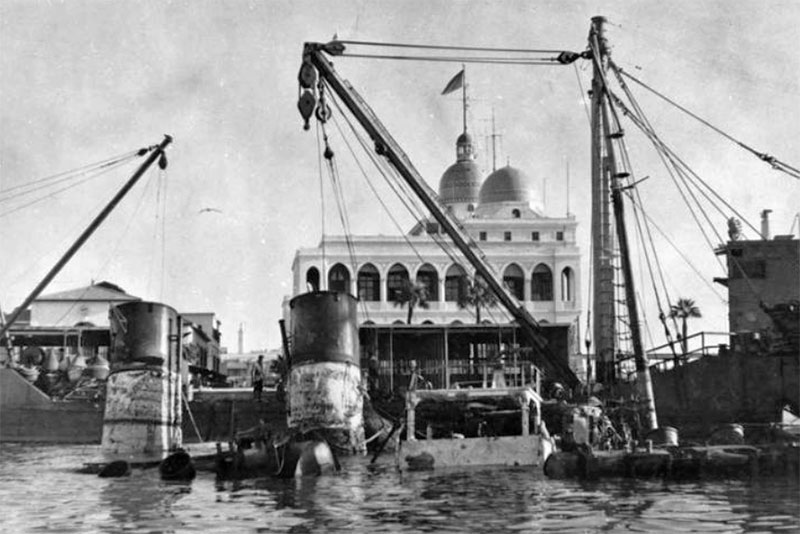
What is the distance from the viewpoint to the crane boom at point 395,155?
40.7 meters

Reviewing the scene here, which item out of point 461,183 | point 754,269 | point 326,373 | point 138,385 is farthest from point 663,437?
point 461,183

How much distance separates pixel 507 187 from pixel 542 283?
16.8m

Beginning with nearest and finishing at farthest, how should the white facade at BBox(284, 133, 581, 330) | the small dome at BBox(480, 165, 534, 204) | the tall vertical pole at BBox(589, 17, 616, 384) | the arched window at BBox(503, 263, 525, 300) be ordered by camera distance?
the tall vertical pole at BBox(589, 17, 616, 384), the white facade at BBox(284, 133, 581, 330), the arched window at BBox(503, 263, 525, 300), the small dome at BBox(480, 165, 534, 204)

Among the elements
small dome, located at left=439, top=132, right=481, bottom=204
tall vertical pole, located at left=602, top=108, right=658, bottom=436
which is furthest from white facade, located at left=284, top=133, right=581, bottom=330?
tall vertical pole, located at left=602, top=108, right=658, bottom=436

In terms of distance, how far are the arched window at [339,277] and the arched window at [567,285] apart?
875 inches

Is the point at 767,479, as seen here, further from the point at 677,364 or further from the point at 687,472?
the point at 677,364

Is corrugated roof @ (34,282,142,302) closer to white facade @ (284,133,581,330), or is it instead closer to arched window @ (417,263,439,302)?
white facade @ (284,133,581,330)

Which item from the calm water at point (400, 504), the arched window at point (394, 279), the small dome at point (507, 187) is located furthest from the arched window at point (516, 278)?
the calm water at point (400, 504)

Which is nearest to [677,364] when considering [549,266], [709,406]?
[709,406]

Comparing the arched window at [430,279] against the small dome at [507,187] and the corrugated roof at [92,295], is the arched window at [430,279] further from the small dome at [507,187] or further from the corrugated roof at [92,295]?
the corrugated roof at [92,295]

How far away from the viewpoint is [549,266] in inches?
4082

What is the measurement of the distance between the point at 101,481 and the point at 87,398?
1188 inches

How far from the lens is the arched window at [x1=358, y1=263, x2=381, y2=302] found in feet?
337

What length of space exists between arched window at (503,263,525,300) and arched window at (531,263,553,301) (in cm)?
112
